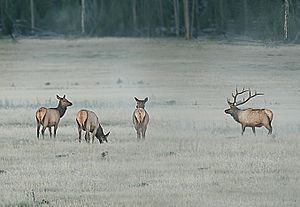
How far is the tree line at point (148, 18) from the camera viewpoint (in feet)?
220

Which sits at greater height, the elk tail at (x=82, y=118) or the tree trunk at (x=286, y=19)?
the tree trunk at (x=286, y=19)

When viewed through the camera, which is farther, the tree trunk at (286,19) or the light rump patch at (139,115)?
the tree trunk at (286,19)

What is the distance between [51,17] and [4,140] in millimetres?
53162

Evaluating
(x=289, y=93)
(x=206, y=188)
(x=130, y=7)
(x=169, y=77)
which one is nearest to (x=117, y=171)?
(x=206, y=188)

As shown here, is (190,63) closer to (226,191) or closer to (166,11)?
(166,11)

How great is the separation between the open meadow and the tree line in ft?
66.8

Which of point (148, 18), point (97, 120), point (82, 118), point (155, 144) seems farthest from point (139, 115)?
point (148, 18)

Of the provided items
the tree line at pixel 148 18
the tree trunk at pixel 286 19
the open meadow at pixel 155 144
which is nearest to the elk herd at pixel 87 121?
the open meadow at pixel 155 144

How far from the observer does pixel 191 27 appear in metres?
67.8

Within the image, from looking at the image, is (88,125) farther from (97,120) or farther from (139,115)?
(139,115)

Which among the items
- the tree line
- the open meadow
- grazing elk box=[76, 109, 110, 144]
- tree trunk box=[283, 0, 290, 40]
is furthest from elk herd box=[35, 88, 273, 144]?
the tree line

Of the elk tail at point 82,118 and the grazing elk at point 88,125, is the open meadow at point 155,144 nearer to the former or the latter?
the grazing elk at point 88,125

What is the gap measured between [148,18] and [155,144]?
5562 cm

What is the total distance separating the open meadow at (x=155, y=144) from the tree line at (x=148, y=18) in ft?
66.8
